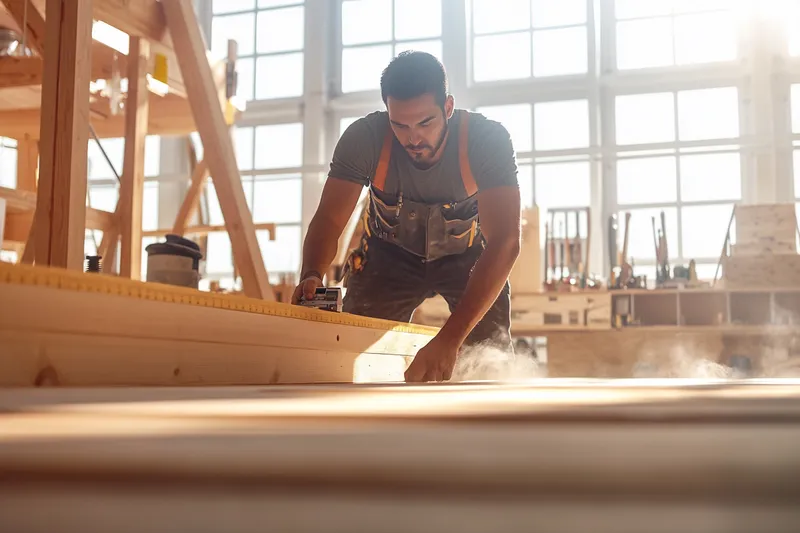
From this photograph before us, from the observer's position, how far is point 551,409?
0.54 meters

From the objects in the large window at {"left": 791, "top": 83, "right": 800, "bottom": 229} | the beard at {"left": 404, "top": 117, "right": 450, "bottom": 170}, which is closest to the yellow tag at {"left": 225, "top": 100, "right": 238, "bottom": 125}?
the beard at {"left": 404, "top": 117, "right": 450, "bottom": 170}

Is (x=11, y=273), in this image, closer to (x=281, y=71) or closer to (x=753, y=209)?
(x=753, y=209)

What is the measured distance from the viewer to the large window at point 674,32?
7965 mm

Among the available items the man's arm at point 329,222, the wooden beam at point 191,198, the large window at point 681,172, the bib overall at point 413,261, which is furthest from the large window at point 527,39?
the man's arm at point 329,222

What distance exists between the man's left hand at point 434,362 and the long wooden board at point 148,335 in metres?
0.23

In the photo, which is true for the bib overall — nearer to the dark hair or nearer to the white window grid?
the dark hair

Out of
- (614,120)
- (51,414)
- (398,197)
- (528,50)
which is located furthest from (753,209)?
(51,414)

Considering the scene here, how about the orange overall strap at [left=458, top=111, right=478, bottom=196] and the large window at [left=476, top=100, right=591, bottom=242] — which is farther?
the large window at [left=476, top=100, right=591, bottom=242]

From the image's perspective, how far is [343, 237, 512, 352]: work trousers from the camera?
310cm

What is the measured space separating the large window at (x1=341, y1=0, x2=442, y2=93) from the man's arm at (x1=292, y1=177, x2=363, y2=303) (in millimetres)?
6321

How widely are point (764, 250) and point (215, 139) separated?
15.6 feet

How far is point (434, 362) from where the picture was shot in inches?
81.5

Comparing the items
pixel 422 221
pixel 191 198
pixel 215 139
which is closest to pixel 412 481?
pixel 422 221

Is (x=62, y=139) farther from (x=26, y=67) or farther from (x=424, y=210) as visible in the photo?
(x=424, y=210)
